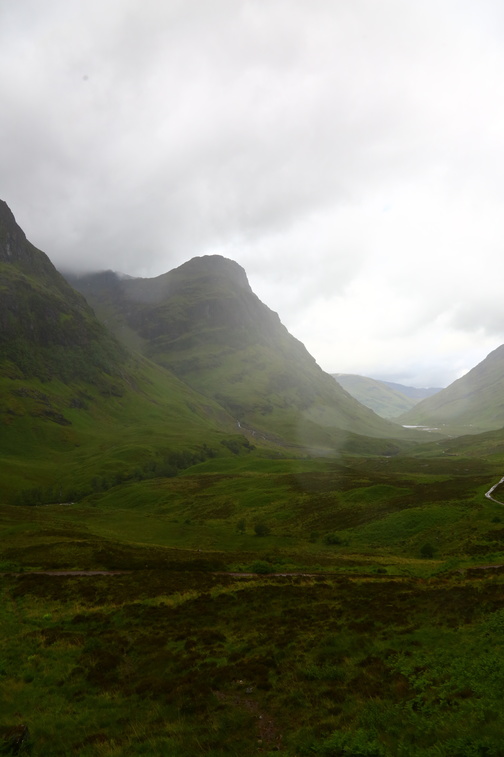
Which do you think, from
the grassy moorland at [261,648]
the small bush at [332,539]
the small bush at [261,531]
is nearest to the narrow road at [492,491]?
the grassy moorland at [261,648]

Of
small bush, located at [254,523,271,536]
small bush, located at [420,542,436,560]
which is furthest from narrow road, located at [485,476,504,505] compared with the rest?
small bush, located at [254,523,271,536]

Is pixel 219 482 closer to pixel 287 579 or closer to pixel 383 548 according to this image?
pixel 383 548

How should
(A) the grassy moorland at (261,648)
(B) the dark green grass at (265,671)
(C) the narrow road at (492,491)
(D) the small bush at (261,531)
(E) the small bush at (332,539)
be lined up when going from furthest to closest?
(D) the small bush at (261,531) < (C) the narrow road at (492,491) < (E) the small bush at (332,539) < (A) the grassy moorland at (261,648) < (B) the dark green grass at (265,671)

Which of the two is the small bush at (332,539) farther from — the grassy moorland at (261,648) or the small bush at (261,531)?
the small bush at (261,531)

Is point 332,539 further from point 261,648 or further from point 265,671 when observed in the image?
point 265,671

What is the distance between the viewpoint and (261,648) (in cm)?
2212

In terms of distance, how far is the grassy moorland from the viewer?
1365 cm

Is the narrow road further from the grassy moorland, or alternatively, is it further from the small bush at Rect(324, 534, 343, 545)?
the small bush at Rect(324, 534, 343, 545)

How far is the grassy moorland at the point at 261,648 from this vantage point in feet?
44.8

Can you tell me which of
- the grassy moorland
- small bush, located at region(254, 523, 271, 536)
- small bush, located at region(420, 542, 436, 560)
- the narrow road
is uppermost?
the grassy moorland

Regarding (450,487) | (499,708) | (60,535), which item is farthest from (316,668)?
(450,487)

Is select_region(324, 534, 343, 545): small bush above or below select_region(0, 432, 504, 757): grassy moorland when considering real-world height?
below

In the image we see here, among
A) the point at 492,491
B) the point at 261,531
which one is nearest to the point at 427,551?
the point at 261,531

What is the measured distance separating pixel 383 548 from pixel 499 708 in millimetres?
47931
